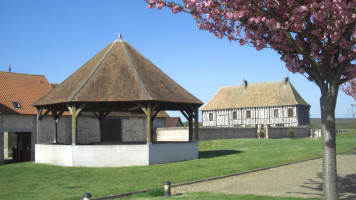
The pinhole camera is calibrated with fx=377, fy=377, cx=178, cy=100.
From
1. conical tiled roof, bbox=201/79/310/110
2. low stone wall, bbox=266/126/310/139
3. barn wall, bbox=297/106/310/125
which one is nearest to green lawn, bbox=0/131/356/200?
low stone wall, bbox=266/126/310/139

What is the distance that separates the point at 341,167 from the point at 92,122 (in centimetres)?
2029

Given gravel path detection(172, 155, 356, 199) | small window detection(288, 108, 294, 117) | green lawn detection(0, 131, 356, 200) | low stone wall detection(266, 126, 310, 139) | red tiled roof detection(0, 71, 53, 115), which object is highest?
red tiled roof detection(0, 71, 53, 115)

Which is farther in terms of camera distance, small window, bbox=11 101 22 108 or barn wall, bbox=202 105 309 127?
barn wall, bbox=202 105 309 127

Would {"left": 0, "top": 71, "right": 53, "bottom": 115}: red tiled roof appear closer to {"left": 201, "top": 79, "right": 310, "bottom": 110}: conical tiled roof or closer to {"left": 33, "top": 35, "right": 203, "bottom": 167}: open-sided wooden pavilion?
{"left": 33, "top": 35, "right": 203, "bottom": 167}: open-sided wooden pavilion

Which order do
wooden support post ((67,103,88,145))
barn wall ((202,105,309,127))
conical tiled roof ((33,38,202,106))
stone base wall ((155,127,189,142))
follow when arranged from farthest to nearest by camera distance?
barn wall ((202,105,309,127)) < stone base wall ((155,127,189,142)) < conical tiled roof ((33,38,202,106)) < wooden support post ((67,103,88,145))

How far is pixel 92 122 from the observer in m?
30.0

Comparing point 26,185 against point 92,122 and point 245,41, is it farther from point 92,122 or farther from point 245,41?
point 92,122

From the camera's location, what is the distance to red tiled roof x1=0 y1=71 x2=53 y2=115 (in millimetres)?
24984

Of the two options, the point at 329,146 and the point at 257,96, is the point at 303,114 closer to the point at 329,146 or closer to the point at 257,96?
the point at 257,96

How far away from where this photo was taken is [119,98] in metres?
18.2

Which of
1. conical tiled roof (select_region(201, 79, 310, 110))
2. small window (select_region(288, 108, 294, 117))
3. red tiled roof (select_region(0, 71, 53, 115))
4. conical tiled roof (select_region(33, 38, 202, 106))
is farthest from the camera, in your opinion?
conical tiled roof (select_region(201, 79, 310, 110))

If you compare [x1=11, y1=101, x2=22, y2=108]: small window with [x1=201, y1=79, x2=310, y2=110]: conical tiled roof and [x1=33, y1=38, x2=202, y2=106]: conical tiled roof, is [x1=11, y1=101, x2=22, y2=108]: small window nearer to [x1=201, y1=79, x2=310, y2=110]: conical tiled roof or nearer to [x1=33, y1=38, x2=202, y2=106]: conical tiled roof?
[x1=33, y1=38, x2=202, y2=106]: conical tiled roof

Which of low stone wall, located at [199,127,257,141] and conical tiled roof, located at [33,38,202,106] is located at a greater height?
conical tiled roof, located at [33,38,202,106]

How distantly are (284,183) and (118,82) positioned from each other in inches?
419
